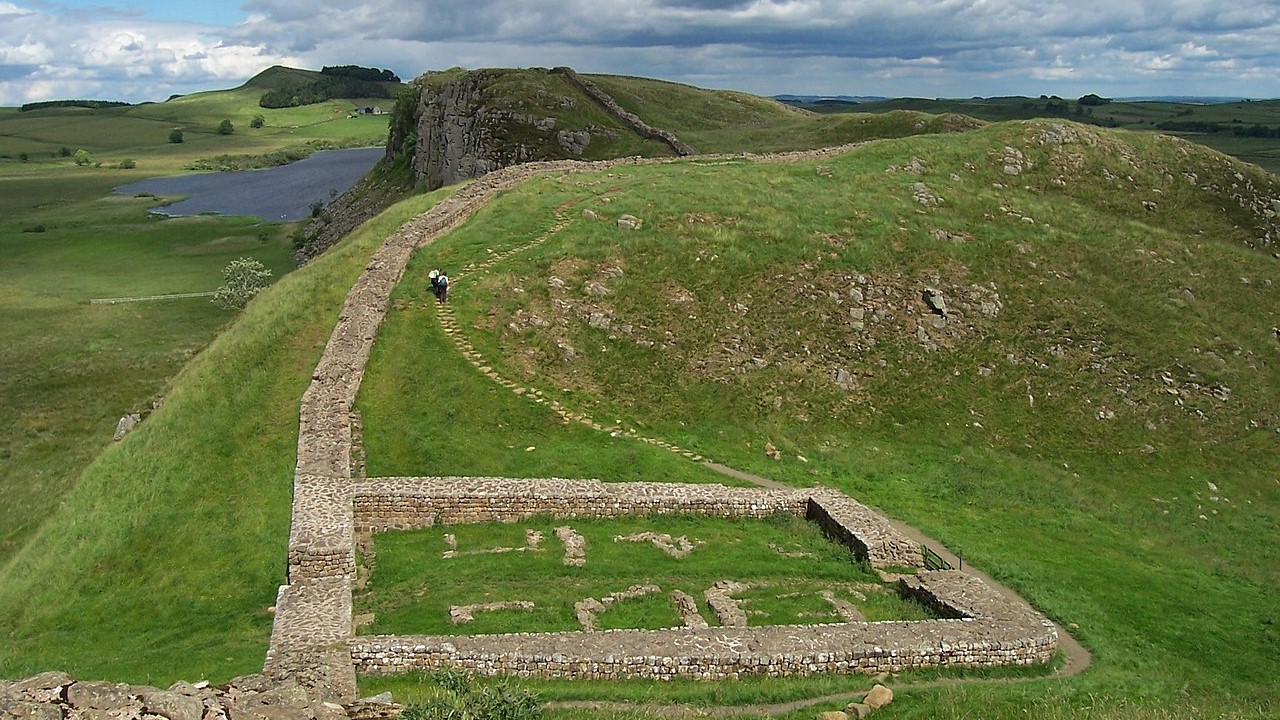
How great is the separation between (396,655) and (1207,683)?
17.1m

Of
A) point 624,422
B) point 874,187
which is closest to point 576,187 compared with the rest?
point 874,187

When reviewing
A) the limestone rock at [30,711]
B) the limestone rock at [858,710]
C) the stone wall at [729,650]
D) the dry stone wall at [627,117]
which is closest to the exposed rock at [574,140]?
the dry stone wall at [627,117]

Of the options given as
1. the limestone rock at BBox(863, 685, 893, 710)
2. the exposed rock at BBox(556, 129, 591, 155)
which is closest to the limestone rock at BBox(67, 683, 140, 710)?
the limestone rock at BBox(863, 685, 893, 710)

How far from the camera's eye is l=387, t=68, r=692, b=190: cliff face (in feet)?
253

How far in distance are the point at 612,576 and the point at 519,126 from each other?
65329mm

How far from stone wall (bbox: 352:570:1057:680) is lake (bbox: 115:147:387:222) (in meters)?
135

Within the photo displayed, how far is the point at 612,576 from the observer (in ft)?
71.2

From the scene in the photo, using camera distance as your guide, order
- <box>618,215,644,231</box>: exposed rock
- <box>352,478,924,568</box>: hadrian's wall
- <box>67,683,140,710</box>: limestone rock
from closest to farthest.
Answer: <box>67,683,140,710</box>: limestone rock → <box>352,478,924,568</box>: hadrian's wall → <box>618,215,644,231</box>: exposed rock

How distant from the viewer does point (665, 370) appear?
111 ft

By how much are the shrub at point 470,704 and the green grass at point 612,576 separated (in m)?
5.59

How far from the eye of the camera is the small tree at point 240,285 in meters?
76.2

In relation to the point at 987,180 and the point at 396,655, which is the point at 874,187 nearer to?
the point at 987,180

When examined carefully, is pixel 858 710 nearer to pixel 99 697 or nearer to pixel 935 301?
pixel 99 697

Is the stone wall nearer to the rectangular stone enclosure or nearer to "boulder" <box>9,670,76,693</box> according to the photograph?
the rectangular stone enclosure
